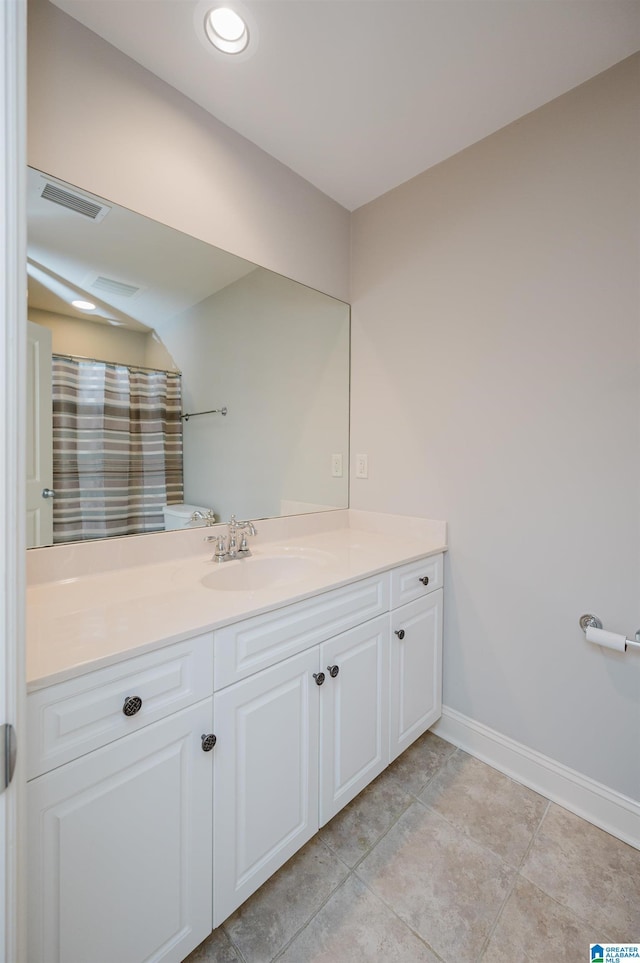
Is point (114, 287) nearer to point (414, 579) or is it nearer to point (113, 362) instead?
point (113, 362)

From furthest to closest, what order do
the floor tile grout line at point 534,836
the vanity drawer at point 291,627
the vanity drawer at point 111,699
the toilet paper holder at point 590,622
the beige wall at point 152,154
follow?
the toilet paper holder at point 590,622
the floor tile grout line at point 534,836
the beige wall at point 152,154
the vanity drawer at point 291,627
the vanity drawer at point 111,699

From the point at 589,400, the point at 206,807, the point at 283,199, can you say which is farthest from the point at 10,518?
the point at 283,199

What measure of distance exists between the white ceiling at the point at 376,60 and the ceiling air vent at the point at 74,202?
47 centimetres

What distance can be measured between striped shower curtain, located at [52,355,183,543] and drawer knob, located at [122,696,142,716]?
603 millimetres

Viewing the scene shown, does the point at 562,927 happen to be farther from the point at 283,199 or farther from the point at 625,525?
the point at 283,199

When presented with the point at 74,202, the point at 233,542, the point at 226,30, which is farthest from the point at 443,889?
the point at 226,30

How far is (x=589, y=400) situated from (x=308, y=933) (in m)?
1.71

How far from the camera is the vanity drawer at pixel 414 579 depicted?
1.42 meters

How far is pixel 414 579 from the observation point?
151 centimetres

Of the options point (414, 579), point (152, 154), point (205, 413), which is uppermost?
point (152, 154)

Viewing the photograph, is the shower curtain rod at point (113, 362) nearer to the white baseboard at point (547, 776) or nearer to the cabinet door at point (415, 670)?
the cabinet door at point (415, 670)

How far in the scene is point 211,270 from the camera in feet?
4.84

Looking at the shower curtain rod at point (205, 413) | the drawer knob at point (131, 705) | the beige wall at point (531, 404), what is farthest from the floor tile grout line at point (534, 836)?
the shower curtain rod at point (205, 413)

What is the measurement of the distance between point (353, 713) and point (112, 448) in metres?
1.14
